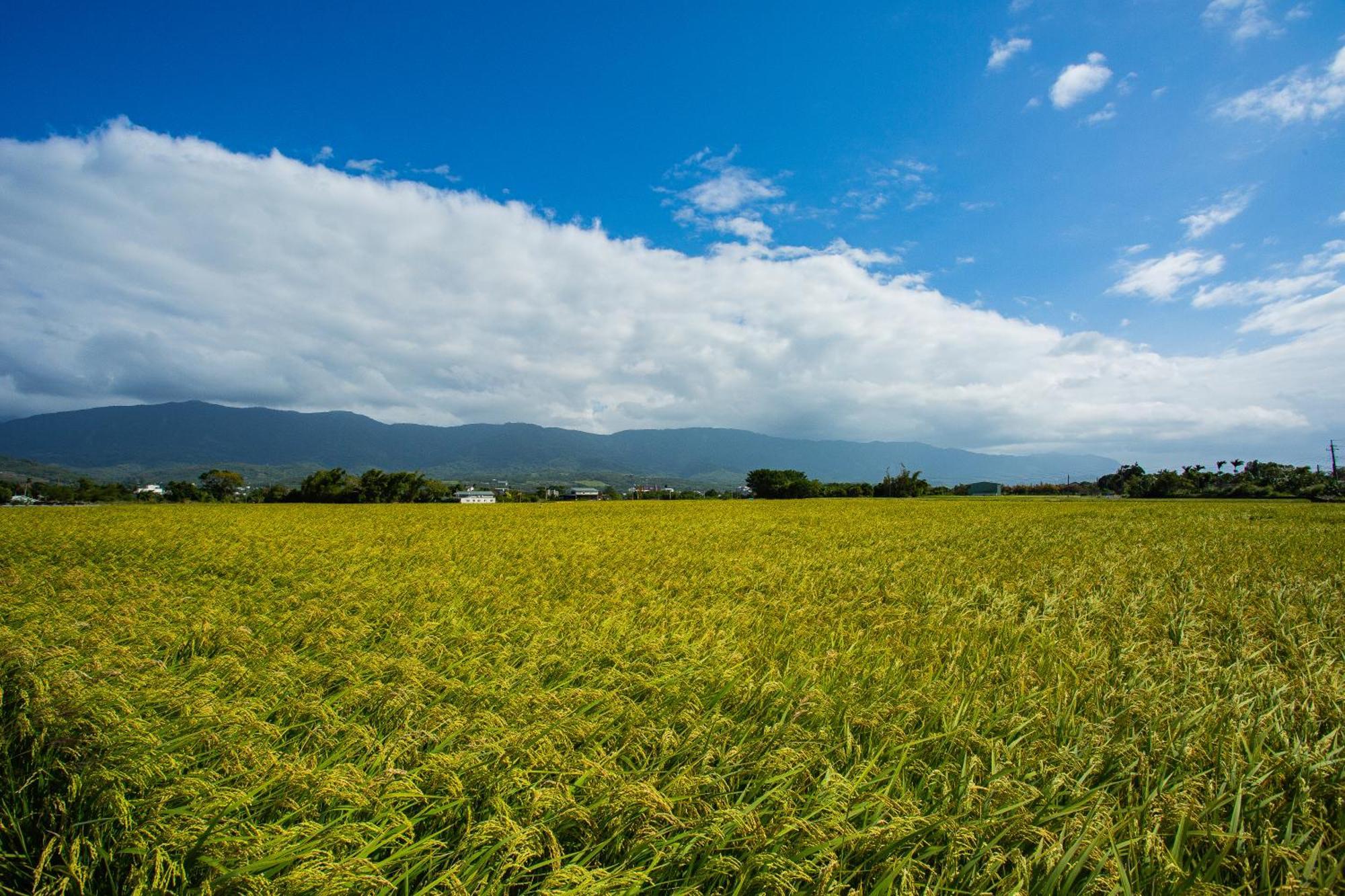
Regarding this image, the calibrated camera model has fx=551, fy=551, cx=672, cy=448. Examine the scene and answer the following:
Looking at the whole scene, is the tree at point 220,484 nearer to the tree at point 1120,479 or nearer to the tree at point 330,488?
the tree at point 330,488

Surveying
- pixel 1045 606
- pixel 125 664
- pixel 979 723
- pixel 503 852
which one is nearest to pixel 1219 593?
pixel 1045 606

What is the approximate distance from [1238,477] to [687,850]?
10608cm

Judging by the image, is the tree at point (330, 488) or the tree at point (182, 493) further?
the tree at point (182, 493)

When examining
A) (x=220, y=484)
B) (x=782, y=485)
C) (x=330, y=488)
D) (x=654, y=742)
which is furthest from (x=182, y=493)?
(x=654, y=742)

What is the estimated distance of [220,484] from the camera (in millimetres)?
56688

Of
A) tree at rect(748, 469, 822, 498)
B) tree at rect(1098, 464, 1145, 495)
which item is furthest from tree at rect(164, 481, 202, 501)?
tree at rect(1098, 464, 1145, 495)

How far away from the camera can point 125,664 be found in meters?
3.75

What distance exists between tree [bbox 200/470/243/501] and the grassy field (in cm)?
6051

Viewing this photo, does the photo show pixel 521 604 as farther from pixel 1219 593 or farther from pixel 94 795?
pixel 1219 593

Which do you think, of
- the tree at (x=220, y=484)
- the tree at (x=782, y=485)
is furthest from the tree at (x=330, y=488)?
the tree at (x=782, y=485)

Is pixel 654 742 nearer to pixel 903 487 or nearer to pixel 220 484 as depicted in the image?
pixel 220 484

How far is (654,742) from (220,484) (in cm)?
7094

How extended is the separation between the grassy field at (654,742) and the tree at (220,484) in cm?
6051

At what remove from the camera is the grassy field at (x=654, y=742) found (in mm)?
2146
